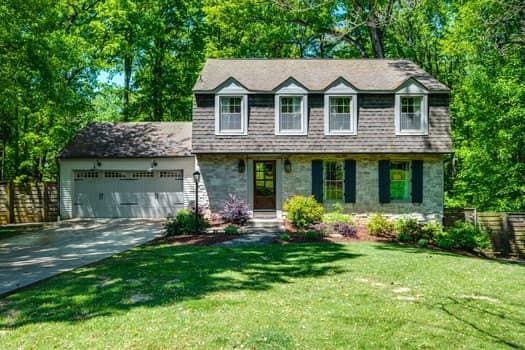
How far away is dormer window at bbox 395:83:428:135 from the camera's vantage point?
17.0m

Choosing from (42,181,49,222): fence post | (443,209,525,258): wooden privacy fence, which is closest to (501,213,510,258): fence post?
(443,209,525,258): wooden privacy fence

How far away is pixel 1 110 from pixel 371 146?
14.7 meters

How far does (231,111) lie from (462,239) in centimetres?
994

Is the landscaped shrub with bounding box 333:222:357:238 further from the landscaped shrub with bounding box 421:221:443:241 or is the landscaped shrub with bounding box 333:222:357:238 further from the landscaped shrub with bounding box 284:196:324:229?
the landscaped shrub with bounding box 421:221:443:241

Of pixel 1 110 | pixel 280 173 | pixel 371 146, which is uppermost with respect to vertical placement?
pixel 1 110

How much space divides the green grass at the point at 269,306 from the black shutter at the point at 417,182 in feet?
23.1

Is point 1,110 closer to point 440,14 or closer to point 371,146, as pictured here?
point 371,146

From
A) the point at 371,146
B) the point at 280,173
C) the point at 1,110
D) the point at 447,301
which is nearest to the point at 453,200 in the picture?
the point at 371,146

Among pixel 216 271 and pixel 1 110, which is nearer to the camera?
pixel 216 271

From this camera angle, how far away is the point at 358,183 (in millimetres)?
16953

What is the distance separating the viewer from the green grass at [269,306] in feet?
16.3

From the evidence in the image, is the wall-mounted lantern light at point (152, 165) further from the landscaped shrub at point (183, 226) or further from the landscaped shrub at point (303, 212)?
the landscaped shrub at point (303, 212)

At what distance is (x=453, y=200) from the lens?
21953 mm

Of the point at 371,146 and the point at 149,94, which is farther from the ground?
the point at 149,94
